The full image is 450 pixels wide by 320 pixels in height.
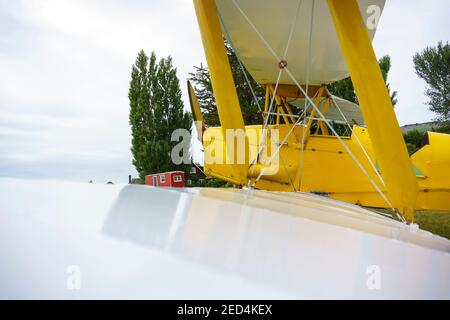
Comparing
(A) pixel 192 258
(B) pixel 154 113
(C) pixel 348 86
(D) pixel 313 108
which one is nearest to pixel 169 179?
(D) pixel 313 108

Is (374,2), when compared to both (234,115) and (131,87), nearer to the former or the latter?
(234,115)

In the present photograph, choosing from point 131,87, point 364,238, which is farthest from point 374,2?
point 131,87

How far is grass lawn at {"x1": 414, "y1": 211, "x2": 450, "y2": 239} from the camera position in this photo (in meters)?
4.71

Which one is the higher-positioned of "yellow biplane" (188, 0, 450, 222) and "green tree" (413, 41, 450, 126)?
"green tree" (413, 41, 450, 126)

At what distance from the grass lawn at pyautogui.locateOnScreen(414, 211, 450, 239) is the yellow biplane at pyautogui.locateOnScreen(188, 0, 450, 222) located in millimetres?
1176

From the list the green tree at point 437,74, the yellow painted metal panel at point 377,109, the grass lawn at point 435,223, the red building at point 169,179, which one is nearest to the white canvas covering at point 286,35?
the yellow painted metal panel at point 377,109

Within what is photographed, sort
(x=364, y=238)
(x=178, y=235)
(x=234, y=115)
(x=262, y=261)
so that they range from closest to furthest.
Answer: (x=262, y=261) < (x=178, y=235) < (x=364, y=238) < (x=234, y=115)

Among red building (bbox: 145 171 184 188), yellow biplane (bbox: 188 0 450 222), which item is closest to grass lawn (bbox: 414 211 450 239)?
yellow biplane (bbox: 188 0 450 222)

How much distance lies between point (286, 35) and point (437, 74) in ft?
68.5

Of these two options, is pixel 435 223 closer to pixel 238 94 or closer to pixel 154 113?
pixel 238 94

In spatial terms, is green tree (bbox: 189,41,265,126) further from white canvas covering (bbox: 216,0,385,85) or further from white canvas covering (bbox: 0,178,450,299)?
white canvas covering (bbox: 0,178,450,299)

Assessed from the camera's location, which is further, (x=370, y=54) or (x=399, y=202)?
(x=370, y=54)

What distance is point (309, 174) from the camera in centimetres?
434
